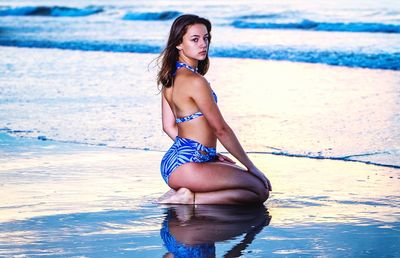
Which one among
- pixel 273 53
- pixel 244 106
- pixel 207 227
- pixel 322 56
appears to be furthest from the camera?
pixel 273 53

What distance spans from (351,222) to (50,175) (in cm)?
230

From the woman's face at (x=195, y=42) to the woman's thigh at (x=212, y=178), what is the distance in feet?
2.20

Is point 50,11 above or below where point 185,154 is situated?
below

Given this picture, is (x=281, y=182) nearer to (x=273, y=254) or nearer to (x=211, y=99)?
(x=211, y=99)

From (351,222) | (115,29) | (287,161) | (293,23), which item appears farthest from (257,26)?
(351,222)

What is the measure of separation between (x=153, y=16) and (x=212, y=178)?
2807 centimetres

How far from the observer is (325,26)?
25.1 metres

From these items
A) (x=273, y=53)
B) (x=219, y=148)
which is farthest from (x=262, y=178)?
(x=273, y=53)

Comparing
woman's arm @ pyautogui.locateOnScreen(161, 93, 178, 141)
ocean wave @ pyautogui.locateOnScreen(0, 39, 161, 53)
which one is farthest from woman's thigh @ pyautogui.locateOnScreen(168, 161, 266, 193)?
ocean wave @ pyautogui.locateOnScreen(0, 39, 161, 53)

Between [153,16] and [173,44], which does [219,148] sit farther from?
[153,16]

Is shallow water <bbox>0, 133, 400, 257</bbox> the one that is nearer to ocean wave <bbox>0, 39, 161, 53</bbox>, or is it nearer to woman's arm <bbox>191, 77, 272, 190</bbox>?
woman's arm <bbox>191, 77, 272, 190</bbox>

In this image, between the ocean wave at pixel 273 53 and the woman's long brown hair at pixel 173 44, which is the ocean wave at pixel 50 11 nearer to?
the ocean wave at pixel 273 53

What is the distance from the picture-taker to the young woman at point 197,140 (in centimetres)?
534

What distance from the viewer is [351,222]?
16.1ft
